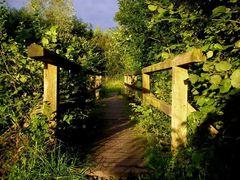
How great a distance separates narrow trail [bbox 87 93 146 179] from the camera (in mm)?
3877

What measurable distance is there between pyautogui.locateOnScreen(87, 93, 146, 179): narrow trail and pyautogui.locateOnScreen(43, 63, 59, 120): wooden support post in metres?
0.86

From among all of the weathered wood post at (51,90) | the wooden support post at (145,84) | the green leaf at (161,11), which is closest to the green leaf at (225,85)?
the green leaf at (161,11)

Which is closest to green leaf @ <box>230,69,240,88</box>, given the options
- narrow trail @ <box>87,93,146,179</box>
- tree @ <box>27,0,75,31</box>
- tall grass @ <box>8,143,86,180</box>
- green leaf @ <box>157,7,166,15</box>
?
green leaf @ <box>157,7,166,15</box>

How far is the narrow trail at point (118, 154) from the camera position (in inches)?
153

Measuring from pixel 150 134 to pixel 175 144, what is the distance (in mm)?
1913

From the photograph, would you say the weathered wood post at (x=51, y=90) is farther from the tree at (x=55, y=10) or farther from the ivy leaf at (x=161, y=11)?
the tree at (x=55, y=10)

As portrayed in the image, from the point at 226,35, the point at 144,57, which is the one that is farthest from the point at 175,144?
the point at 144,57

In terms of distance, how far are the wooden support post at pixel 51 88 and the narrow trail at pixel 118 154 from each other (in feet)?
2.83

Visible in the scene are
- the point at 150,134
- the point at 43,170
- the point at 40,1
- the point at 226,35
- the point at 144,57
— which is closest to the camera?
the point at 226,35

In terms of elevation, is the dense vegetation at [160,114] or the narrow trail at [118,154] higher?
the dense vegetation at [160,114]

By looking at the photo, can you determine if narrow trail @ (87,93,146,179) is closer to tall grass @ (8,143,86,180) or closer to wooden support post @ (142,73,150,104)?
tall grass @ (8,143,86,180)

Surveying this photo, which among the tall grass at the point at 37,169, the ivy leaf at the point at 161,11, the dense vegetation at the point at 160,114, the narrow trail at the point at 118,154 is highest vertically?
the ivy leaf at the point at 161,11

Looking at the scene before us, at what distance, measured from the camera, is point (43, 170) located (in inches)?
124

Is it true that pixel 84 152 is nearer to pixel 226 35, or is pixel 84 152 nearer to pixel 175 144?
pixel 175 144
